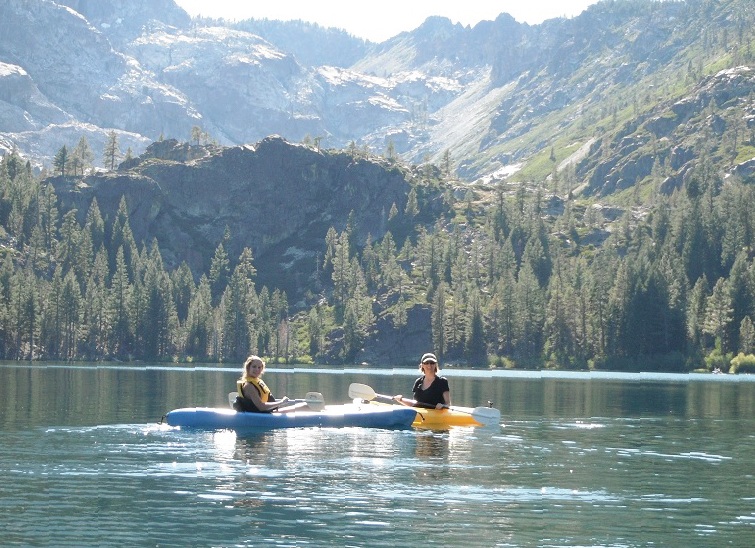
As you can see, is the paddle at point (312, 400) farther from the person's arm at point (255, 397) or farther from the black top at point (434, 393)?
the black top at point (434, 393)

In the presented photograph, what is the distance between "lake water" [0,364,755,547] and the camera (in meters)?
30.8

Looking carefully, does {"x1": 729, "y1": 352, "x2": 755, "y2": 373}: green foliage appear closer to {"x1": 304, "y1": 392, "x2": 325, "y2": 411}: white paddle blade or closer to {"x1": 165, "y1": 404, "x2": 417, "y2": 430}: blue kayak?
{"x1": 304, "y1": 392, "x2": 325, "y2": 411}: white paddle blade

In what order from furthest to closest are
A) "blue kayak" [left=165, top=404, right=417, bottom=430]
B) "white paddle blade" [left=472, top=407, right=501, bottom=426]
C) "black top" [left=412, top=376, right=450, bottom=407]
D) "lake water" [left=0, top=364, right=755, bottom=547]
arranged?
"white paddle blade" [left=472, top=407, right=501, bottom=426] < "black top" [left=412, top=376, right=450, bottom=407] < "blue kayak" [left=165, top=404, right=417, bottom=430] < "lake water" [left=0, top=364, right=755, bottom=547]

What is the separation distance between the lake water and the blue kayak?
2.11 feet

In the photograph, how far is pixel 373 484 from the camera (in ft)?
128

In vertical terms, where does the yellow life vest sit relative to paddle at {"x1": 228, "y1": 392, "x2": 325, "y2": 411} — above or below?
above

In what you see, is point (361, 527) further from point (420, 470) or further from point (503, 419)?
point (503, 419)

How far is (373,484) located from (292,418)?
57.5ft

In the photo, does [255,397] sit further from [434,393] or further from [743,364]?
[743,364]

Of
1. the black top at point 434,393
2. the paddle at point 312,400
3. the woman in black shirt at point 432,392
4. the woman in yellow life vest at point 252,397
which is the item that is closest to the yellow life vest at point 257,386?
the woman in yellow life vest at point 252,397

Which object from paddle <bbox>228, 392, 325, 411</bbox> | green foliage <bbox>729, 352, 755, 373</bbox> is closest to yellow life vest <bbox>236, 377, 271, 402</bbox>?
paddle <bbox>228, 392, 325, 411</bbox>

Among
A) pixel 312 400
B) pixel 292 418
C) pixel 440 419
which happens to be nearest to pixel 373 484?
→ pixel 292 418

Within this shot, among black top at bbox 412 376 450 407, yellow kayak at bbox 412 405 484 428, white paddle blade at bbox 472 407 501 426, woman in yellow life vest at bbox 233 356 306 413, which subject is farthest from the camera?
white paddle blade at bbox 472 407 501 426

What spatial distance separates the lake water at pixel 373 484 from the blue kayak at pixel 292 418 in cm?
64
